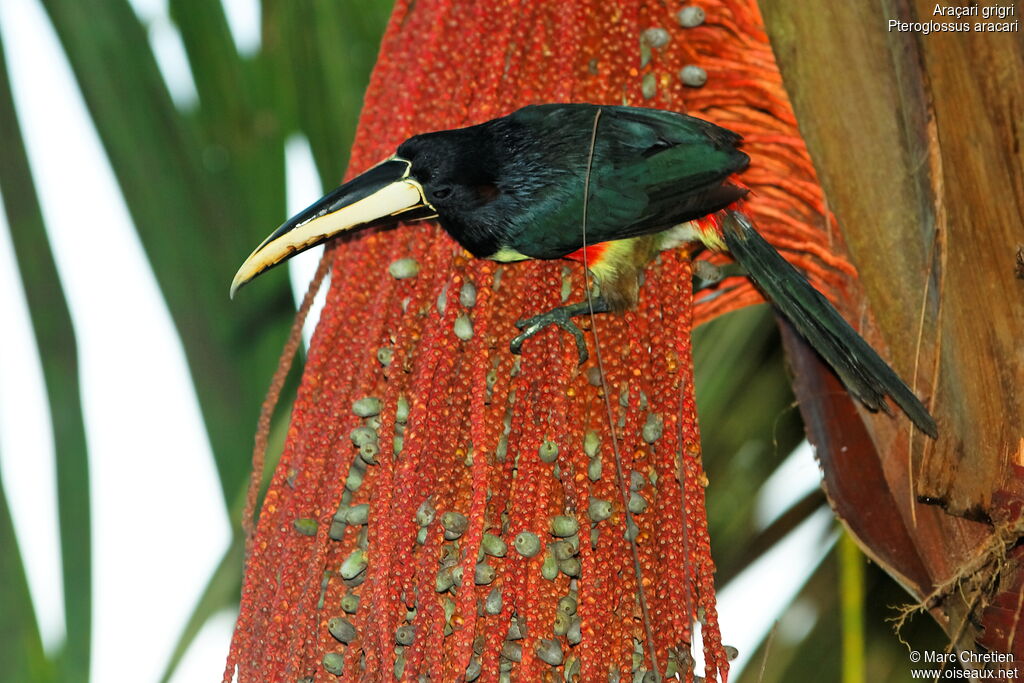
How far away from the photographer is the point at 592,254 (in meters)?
0.90

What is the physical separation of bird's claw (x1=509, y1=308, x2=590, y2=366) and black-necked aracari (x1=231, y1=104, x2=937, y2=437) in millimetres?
45

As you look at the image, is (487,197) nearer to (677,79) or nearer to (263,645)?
(677,79)

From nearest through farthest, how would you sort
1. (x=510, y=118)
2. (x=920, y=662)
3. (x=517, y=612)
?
(x=517, y=612) < (x=510, y=118) < (x=920, y=662)

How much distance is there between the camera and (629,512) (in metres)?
0.76

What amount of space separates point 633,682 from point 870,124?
52 centimetres

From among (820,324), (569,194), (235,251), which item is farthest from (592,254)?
(235,251)

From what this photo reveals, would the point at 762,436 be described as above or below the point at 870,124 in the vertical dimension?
below

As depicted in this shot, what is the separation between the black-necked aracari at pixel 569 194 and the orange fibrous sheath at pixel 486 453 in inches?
1.1

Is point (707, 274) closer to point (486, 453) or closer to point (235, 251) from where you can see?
point (486, 453)

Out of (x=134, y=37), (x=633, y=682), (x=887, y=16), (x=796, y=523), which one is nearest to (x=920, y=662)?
(x=796, y=523)

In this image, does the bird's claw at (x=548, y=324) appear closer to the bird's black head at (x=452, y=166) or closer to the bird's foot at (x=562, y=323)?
the bird's foot at (x=562, y=323)

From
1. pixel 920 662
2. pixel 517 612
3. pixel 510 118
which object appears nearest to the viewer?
pixel 517 612

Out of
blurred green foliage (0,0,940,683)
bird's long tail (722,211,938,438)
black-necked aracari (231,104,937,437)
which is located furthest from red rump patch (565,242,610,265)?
blurred green foliage (0,0,940,683)

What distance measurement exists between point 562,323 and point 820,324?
25cm
